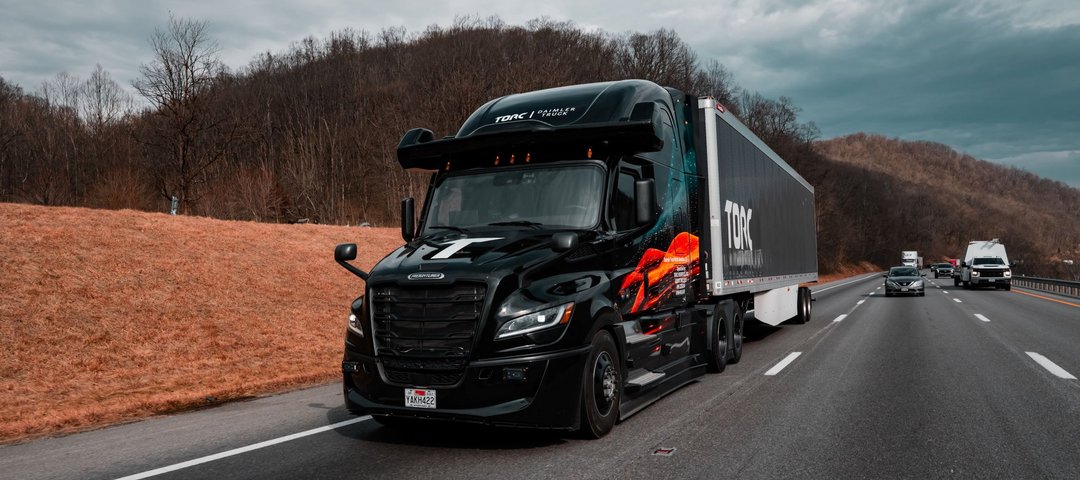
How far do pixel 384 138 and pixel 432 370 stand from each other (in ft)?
177

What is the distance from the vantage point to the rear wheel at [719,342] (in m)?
9.62

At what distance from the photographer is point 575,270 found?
19.6 ft

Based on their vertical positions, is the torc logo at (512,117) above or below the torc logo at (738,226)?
above

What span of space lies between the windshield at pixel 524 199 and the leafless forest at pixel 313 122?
27821 millimetres

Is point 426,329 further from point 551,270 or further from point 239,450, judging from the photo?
point 239,450

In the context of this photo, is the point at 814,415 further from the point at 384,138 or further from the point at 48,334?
the point at 384,138

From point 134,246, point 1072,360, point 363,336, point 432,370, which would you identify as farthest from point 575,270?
point 134,246

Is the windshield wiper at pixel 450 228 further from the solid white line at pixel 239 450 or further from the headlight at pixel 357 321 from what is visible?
the solid white line at pixel 239 450

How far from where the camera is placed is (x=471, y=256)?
5754 millimetres

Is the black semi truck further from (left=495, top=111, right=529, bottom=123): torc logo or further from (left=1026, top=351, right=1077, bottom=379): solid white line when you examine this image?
(left=1026, top=351, right=1077, bottom=379): solid white line

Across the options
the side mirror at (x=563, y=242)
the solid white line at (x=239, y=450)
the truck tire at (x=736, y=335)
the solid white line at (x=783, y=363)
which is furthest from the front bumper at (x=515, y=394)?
the truck tire at (x=736, y=335)

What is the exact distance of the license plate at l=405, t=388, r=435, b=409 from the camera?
550 cm

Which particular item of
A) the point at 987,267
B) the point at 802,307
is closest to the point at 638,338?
the point at 802,307

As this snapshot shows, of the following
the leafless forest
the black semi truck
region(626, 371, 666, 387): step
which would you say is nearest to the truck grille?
the black semi truck
